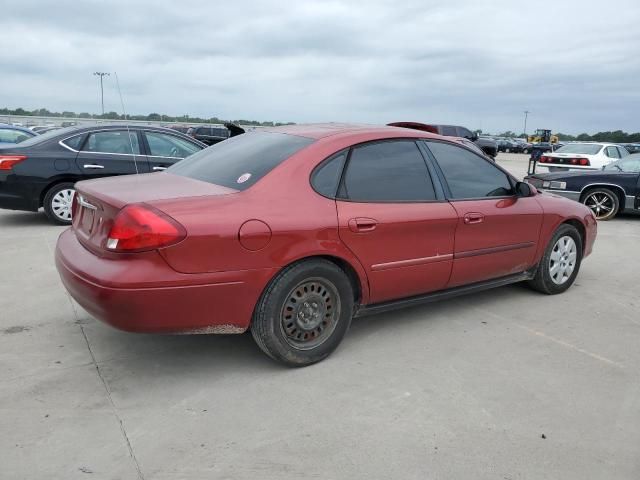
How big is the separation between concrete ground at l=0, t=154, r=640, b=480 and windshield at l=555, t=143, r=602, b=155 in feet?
44.7

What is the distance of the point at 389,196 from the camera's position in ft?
12.3

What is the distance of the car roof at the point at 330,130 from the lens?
3.83 m

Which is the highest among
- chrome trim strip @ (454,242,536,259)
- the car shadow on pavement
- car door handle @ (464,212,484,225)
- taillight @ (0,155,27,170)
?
taillight @ (0,155,27,170)

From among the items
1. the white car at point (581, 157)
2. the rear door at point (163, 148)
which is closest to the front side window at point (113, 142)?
the rear door at point (163, 148)

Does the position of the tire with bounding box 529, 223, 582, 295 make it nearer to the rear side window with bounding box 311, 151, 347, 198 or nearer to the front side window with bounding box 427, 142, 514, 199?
the front side window with bounding box 427, 142, 514, 199

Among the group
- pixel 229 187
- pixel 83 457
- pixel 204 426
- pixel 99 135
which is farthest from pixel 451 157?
pixel 99 135

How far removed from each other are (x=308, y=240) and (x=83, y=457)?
5.30ft

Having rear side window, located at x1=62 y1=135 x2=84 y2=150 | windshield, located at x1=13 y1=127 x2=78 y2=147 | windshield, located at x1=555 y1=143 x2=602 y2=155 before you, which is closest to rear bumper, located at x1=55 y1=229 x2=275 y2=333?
rear side window, located at x1=62 y1=135 x2=84 y2=150

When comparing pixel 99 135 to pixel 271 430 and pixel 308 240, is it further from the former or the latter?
pixel 271 430

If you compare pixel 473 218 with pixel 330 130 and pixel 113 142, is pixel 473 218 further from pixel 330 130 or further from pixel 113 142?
pixel 113 142

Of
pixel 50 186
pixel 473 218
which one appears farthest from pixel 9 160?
pixel 473 218

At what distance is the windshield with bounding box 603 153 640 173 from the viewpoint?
33.2ft

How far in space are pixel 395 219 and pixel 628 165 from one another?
8.59 metres

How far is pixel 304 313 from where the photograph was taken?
11.2 ft
